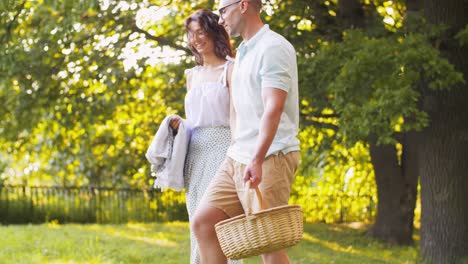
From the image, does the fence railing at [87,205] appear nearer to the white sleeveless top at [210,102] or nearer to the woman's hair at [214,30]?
the white sleeveless top at [210,102]

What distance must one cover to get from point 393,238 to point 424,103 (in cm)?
463

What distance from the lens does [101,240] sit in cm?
1184

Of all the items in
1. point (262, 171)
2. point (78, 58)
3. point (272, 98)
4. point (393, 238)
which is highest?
point (78, 58)

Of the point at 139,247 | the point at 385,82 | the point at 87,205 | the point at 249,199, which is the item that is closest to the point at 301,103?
the point at 139,247

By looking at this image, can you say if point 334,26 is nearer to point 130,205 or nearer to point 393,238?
point 393,238

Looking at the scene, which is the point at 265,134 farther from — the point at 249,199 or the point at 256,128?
the point at 249,199

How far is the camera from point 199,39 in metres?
5.45

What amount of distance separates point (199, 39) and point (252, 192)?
1.46m

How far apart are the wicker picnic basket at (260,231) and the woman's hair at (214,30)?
1.55 meters

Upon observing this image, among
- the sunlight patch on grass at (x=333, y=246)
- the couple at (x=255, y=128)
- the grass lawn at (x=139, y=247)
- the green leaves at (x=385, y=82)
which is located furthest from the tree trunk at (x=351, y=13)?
the couple at (x=255, y=128)

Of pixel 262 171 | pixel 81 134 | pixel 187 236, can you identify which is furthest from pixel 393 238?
pixel 262 171

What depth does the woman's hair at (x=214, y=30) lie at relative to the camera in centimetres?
541

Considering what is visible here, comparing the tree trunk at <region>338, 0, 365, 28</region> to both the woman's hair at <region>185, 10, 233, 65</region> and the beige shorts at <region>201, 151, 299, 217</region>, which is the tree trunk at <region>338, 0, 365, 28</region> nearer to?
the woman's hair at <region>185, 10, 233, 65</region>

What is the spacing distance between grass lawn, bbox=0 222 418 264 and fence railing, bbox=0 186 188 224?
3.24 m
